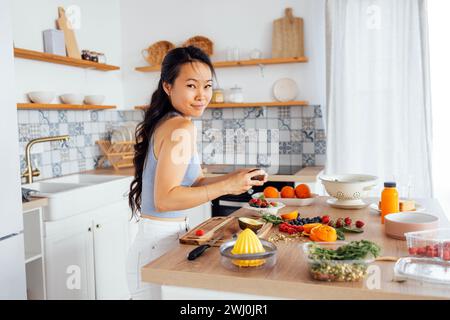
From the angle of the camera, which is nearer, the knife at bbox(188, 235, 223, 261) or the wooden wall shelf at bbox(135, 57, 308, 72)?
the knife at bbox(188, 235, 223, 261)

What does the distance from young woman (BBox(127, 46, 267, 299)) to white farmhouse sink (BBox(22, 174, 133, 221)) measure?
679 millimetres

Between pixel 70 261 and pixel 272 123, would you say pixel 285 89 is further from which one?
pixel 70 261

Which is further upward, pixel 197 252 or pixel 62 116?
pixel 62 116

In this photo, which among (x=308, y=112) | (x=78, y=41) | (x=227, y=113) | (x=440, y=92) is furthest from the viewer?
(x=227, y=113)

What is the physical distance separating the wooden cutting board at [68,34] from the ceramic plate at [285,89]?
5.43 ft

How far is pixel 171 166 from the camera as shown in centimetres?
158

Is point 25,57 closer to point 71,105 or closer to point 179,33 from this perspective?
point 71,105

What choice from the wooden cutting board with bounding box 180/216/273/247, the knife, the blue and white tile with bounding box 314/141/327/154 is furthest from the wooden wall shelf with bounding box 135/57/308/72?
the knife

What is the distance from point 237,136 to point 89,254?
173 centimetres

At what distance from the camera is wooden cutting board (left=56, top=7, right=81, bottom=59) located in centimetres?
361

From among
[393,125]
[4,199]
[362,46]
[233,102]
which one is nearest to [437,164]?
[393,125]

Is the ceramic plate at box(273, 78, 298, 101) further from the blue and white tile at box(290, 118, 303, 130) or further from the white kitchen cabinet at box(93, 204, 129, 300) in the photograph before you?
the white kitchen cabinet at box(93, 204, 129, 300)

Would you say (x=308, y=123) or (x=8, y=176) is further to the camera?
(x=308, y=123)

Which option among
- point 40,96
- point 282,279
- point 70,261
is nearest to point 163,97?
point 282,279
